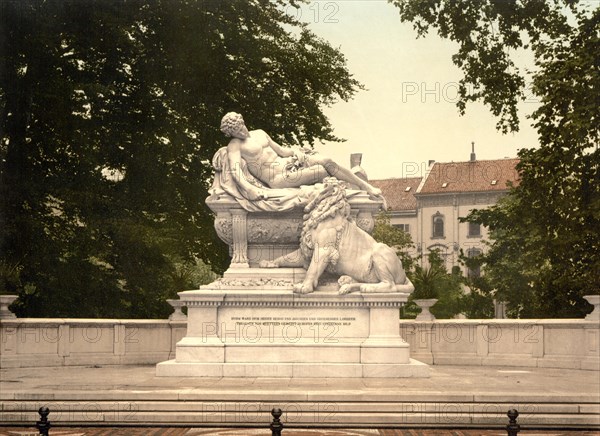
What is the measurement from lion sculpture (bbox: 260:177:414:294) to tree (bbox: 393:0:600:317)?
10568 millimetres

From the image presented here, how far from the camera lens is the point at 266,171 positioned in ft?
59.8

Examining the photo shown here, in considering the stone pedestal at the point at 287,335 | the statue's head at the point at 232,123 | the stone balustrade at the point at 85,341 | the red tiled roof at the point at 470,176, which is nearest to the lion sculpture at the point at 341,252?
the stone pedestal at the point at 287,335

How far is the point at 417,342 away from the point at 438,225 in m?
37.8

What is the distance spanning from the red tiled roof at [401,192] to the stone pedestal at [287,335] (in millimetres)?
43392

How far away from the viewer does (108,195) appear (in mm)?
30141

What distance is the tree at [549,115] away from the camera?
27.4 metres

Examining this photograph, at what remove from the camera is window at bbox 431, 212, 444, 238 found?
5838 centimetres

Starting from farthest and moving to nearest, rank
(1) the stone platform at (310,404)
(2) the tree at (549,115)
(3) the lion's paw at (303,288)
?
(2) the tree at (549,115) → (3) the lion's paw at (303,288) → (1) the stone platform at (310,404)

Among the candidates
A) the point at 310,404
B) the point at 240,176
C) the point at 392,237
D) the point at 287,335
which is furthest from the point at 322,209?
the point at 392,237

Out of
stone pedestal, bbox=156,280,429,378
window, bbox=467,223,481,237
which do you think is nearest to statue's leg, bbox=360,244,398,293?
stone pedestal, bbox=156,280,429,378

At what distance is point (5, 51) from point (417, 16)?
1155cm

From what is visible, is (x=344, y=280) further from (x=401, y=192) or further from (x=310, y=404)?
(x=401, y=192)

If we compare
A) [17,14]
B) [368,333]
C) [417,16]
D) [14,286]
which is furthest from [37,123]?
[368,333]

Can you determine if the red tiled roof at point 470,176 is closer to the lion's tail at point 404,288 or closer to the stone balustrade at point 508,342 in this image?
the stone balustrade at point 508,342
